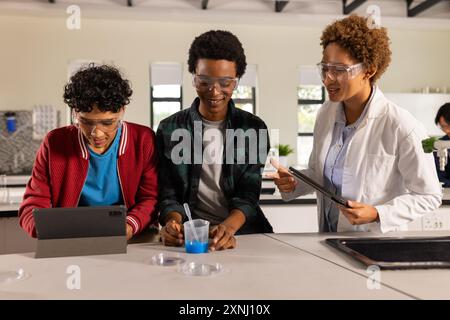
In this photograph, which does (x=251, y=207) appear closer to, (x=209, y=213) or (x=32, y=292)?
(x=209, y=213)

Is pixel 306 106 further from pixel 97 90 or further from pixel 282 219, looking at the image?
pixel 97 90

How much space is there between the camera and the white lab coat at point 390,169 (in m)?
1.66

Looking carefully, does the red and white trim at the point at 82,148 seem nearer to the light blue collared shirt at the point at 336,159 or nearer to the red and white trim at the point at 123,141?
the red and white trim at the point at 123,141

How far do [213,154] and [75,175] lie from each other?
55 centimetres

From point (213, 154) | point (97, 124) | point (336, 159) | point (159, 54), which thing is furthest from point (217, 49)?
point (159, 54)

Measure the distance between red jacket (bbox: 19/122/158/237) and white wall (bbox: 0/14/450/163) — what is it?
498 centimetres

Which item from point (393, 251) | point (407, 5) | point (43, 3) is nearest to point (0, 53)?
point (43, 3)

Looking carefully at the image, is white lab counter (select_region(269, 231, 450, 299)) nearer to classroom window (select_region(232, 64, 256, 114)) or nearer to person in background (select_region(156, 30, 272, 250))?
person in background (select_region(156, 30, 272, 250))

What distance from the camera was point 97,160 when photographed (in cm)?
176

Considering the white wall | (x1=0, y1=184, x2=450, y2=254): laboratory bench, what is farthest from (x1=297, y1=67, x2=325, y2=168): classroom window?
(x1=0, y1=184, x2=450, y2=254): laboratory bench

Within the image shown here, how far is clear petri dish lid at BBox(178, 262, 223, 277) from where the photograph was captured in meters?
1.22

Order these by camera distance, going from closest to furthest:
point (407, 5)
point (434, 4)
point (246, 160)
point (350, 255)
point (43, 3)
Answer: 1. point (350, 255)
2. point (246, 160)
3. point (43, 3)
4. point (434, 4)
5. point (407, 5)

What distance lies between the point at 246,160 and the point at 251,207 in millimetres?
201

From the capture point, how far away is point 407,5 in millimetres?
6770
